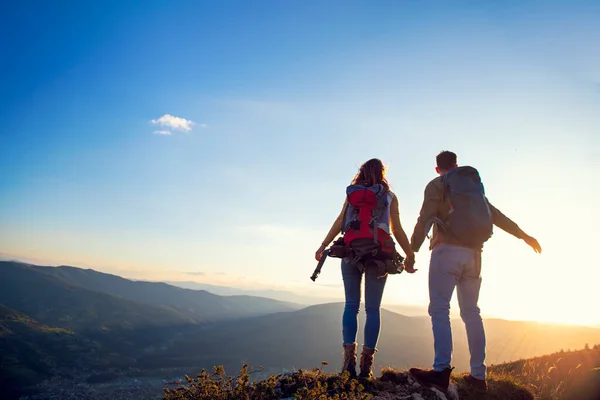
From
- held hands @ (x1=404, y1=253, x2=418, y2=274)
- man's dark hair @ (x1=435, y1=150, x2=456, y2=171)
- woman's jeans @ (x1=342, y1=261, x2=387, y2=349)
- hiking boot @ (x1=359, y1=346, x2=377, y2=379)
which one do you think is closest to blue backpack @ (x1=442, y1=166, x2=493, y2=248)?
man's dark hair @ (x1=435, y1=150, x2=456, y2=171)

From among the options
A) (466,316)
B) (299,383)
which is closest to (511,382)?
(466,316)

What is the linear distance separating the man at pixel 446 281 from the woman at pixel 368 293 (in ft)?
1.52

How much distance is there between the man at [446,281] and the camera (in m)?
4.95

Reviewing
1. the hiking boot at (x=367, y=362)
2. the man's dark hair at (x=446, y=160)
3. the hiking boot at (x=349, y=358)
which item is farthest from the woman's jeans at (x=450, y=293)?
the man's dark hair at (x=446, y=160)

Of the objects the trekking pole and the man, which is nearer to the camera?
the man

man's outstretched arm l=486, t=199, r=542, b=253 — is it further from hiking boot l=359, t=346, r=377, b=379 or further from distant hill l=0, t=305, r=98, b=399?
distant hill l=0, t=305, r=98, b=399

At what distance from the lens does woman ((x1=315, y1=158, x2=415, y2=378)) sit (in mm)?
5332

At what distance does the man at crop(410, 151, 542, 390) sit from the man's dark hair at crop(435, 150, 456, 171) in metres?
0.17

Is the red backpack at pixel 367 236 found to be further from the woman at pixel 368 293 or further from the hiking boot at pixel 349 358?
the hiking boot at pixel 349 358

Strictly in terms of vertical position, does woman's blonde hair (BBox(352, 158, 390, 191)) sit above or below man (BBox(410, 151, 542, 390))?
above

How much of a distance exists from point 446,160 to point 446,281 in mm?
1855

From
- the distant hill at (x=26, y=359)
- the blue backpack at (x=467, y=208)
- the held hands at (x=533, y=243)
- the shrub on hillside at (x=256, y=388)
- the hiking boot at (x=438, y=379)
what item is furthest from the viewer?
the distant hill at (x=26, y=359)

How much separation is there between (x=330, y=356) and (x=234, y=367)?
5004 cm

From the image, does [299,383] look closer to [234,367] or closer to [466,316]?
[466,316]
